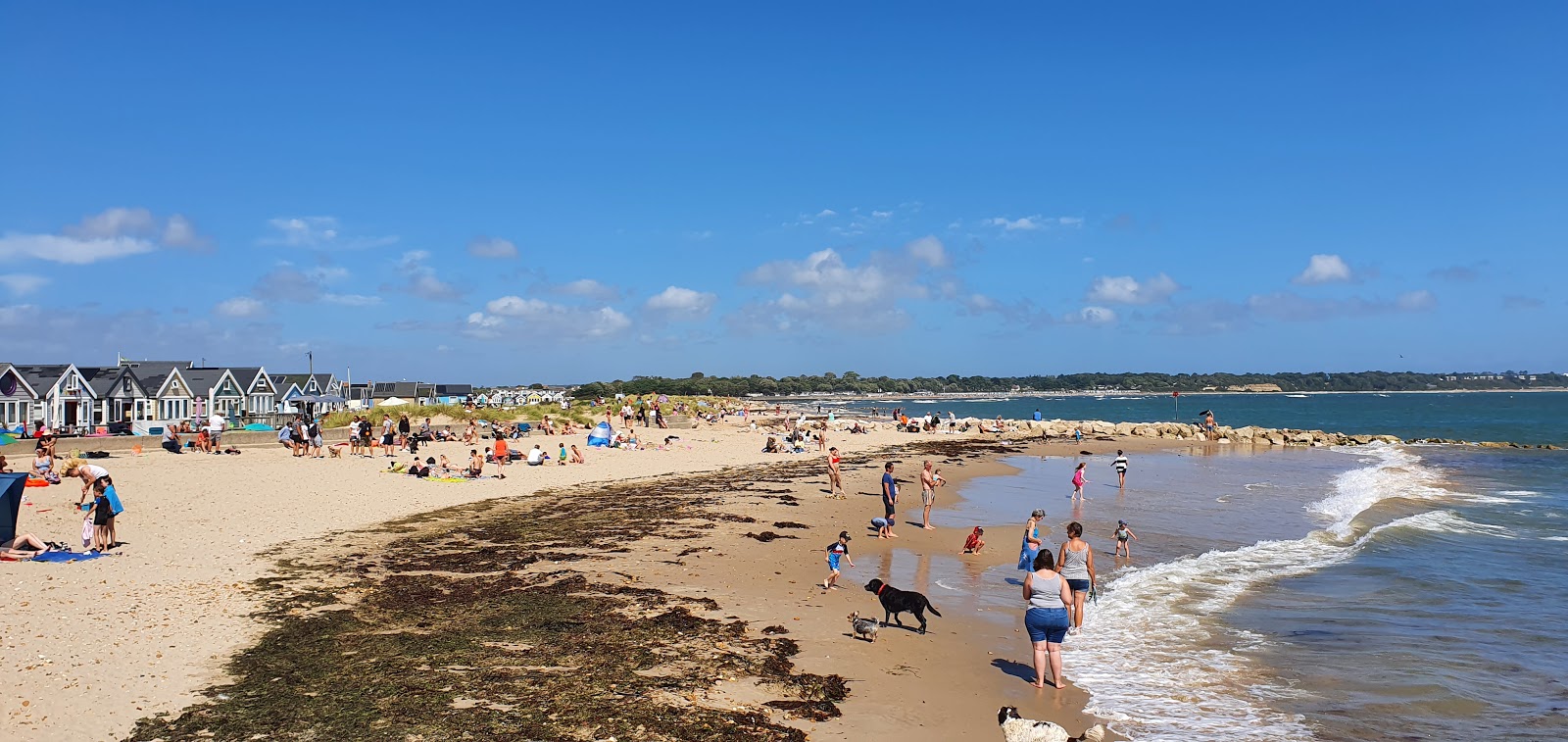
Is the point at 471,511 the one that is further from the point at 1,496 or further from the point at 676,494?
the point at 1,496

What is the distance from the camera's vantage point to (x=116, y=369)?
150 ft

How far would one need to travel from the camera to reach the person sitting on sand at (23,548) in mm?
12078

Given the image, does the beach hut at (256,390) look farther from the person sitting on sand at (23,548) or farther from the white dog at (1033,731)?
the white dog at (1033,731)

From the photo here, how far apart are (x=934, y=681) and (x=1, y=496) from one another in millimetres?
13079

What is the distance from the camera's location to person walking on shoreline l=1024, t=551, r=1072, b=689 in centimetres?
836

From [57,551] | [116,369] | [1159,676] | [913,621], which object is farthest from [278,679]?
[116,369]

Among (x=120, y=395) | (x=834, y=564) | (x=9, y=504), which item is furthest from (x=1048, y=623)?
(x=120, y=395)

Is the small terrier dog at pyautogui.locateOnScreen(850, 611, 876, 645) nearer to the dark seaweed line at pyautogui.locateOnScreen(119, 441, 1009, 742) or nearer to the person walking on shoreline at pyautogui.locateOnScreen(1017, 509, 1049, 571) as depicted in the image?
the dark seaweed line at pyautogui.locateOnScreen(119, 441, 1009, 742)

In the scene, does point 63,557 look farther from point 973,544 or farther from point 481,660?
point 973,544

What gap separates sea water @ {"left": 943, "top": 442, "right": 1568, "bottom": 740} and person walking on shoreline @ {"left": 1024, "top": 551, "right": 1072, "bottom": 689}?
0.53 meters

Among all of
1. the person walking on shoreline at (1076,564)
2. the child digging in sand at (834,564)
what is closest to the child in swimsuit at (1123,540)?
the child digging in sand at (834,564)

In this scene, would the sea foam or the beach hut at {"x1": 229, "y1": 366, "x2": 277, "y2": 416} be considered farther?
the beach hut at {"x1": 229, "y1": 366, "x2": 277, "y2": 416}

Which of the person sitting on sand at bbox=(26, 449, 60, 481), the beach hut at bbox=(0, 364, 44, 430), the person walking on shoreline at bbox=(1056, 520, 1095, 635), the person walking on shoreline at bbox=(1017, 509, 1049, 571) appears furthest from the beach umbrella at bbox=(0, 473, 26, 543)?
the beach hut at bbox=(0, 364, 44, 430)

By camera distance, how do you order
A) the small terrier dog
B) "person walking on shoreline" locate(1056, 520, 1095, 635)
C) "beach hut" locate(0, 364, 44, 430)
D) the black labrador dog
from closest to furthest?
the small terrier dog
"person walking on shoreline" locate(1056, 520, 1095, 635)
the black labrador dog
"beach hut" locate(0, 364, 44, 430)
